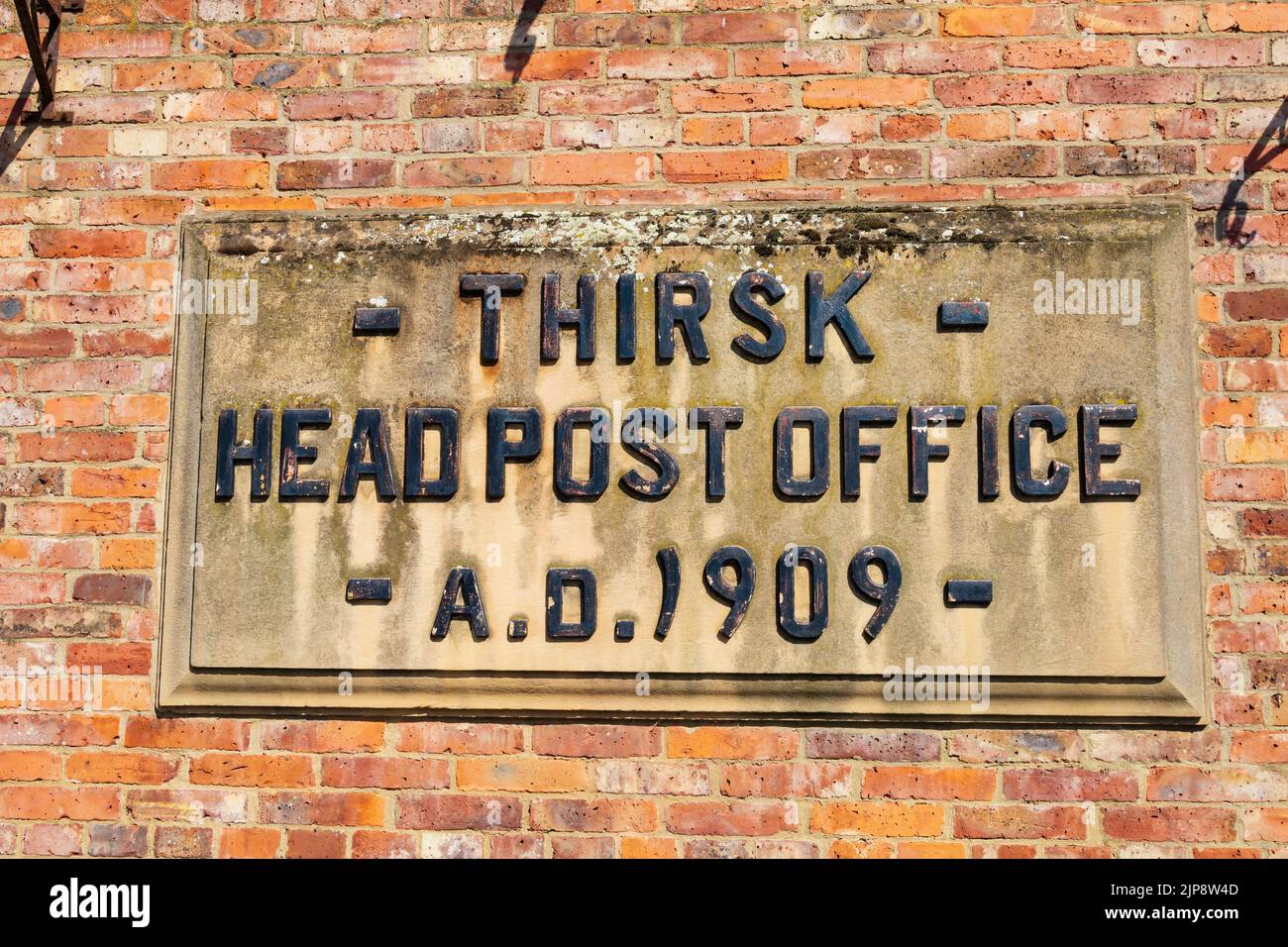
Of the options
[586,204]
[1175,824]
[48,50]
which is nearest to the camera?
[1175,824]

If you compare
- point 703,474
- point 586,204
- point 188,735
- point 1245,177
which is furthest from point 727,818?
point 1245,177

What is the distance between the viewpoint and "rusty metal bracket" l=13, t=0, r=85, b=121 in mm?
2652

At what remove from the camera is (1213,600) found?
7.93ft

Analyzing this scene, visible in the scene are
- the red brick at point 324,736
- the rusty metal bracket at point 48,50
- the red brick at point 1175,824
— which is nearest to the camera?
the red brick at point 1175,824

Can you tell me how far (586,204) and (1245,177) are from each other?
155cm

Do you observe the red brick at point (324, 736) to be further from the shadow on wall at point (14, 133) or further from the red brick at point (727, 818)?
the shadow on wall at point (14, 133)

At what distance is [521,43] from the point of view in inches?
106

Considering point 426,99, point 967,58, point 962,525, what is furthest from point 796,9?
point 962,525

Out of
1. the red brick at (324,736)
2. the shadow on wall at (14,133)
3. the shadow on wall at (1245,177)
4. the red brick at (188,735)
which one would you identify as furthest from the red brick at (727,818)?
the shadow on wall at (14,133)

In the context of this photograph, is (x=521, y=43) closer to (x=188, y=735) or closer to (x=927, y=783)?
(x=188, y=735)

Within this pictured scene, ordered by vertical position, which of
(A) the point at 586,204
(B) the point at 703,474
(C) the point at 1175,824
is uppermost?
(A) the point at 586,204

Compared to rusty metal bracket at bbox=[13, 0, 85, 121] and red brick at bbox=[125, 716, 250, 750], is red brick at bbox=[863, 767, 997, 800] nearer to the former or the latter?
red brick at bbox=[125, 716, 250, 750]

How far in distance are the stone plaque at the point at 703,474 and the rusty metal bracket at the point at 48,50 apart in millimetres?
735

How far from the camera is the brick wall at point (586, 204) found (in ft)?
7.90
